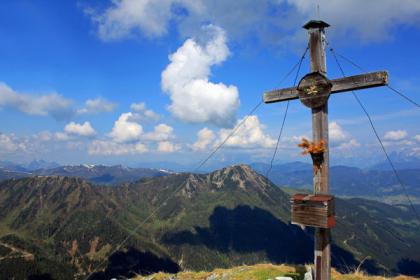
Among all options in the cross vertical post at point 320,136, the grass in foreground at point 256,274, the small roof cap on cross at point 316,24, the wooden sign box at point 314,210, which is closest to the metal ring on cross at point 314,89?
the cross vertical post at point 320,136

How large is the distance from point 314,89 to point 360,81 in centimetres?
117

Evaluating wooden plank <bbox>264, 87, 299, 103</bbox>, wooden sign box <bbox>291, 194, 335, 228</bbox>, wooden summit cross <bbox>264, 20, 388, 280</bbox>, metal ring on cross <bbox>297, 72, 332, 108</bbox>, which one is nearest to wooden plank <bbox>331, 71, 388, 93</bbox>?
wooden summit cross <bbox>264, 20, 388, 280</bbox>

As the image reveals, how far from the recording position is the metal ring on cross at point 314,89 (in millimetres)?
9898

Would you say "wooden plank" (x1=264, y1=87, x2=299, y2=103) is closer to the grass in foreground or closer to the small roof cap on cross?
the small roof cap on cross

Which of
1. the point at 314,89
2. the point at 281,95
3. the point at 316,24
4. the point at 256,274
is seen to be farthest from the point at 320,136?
the point at 256,274

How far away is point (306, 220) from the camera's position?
9.82 m

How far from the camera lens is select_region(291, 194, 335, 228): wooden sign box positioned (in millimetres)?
9422

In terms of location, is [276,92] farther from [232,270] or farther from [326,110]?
[232,270]

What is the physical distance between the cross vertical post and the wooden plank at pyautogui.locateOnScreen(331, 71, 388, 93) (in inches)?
19.1

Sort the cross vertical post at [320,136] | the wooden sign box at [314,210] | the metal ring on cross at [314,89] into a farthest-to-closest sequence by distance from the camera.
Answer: the metal ring on cross at [314,89]
the cross vertical post at [320,136]
the wooden sign box at [314,210]

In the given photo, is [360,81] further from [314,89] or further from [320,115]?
[320,115]

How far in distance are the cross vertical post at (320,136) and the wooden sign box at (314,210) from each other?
13.1 inches

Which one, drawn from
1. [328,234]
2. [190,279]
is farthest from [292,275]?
[328,234]

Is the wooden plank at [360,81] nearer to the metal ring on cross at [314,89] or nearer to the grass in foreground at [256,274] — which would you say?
the metal ring on cross at [314,89]
